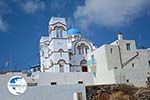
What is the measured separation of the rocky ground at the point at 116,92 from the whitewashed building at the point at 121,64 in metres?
3.12

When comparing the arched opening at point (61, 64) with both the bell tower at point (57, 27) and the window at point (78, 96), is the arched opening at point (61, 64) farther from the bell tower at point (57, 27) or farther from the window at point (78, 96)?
the window at point (78, 96)

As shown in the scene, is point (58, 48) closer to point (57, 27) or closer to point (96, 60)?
point (57, 27)

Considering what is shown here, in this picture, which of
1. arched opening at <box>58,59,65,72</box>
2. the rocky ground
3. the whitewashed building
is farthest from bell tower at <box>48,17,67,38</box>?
the rocky ground

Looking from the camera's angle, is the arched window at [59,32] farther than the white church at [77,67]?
Yes

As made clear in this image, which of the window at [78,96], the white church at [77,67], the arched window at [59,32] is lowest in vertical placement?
the window at [78,96]

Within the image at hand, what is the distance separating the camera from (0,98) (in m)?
32.9

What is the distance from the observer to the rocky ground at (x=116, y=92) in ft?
118

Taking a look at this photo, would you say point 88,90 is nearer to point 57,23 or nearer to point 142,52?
point 142,52

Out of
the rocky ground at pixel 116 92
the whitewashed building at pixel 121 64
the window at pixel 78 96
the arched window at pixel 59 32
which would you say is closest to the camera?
the window at pixel 78 96

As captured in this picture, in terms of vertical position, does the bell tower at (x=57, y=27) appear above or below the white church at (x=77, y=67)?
above

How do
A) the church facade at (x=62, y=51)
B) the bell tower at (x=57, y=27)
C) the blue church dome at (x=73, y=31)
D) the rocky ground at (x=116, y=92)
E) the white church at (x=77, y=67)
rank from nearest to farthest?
the white church at (x=77, y=67), the rocky ground at (x=116, y=92), the church facade at (x=62, y=51), the bell tower at (x=57, y=27), the blue church dome at (x=73, y=31)

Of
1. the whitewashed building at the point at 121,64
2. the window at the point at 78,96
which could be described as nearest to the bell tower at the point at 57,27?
the whitewashed building at the point at 121,64

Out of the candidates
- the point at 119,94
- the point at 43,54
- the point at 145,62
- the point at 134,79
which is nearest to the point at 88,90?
the point at 119,94

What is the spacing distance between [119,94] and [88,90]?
4073 millimetres
